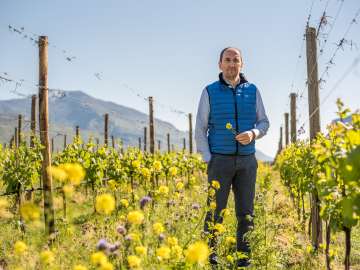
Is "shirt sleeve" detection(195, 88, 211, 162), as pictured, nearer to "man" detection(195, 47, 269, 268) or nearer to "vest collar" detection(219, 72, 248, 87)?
"man" detection(195, 47, 269, 268)

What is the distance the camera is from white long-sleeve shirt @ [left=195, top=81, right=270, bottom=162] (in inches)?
108

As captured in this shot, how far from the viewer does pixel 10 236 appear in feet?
15.1

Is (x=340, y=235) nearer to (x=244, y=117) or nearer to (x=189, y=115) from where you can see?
(x=244, y=117)

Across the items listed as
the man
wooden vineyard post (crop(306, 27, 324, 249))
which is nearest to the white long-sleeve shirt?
the man

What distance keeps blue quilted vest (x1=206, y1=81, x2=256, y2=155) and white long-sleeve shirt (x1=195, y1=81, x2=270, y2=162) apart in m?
0.05

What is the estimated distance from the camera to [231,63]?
2.77 meters

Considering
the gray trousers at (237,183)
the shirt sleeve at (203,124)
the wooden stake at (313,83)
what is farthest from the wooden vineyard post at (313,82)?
the shirt sleeve at (203,124)

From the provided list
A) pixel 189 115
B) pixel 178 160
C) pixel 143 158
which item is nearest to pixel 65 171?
pixel 143 158

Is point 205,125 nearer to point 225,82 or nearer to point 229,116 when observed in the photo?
point 229,116

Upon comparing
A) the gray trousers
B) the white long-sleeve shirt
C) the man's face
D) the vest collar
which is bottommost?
the gray trousers

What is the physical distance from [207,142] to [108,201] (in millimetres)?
1587

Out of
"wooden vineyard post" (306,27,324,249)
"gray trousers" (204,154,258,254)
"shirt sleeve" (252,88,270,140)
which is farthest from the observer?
"wooden vineyard post" (306,27,324,249)

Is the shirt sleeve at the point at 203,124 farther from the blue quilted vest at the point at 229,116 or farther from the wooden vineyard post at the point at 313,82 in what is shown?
the wooden vineyard post at the point at 313,82

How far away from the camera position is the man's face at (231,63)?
2762 mm
